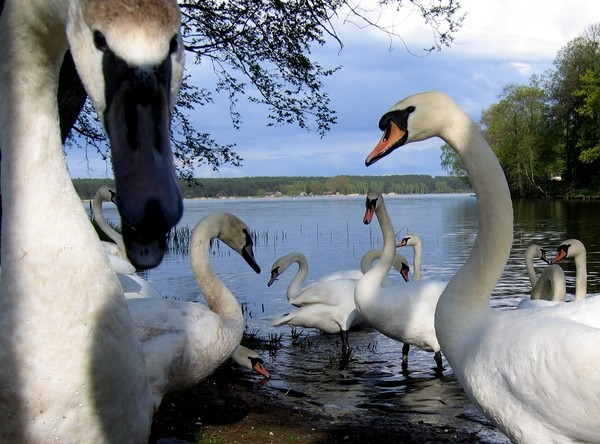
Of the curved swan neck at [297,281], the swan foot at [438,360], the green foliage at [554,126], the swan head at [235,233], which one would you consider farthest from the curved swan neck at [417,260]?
the green foliage at [554,126]

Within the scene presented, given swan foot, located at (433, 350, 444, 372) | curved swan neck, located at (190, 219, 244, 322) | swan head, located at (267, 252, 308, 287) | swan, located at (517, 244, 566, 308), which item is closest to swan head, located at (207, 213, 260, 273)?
curved swan neck, located at (190, 219, 244, 322)

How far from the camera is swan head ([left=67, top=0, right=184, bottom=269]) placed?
125 centimetres

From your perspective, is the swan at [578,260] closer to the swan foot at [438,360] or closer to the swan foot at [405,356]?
the swan foot at [438,360]

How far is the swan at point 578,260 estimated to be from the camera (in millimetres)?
9227

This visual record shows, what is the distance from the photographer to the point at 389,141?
4613 mm

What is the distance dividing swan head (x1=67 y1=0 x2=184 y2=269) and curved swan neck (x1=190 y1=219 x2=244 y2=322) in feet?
13.3

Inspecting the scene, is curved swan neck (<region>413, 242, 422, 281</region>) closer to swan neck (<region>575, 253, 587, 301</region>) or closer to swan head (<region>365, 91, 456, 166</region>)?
swan neck (<region>575, 253, 587, 301</region>)

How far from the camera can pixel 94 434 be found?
1.97 meters

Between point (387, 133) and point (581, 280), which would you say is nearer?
point (387, 133)

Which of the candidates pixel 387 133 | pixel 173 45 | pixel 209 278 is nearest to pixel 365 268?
pixel 209 278

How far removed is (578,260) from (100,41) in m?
9.50

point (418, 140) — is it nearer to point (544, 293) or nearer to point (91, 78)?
point (91, 78)

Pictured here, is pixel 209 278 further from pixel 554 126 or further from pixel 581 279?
pixel 554 126

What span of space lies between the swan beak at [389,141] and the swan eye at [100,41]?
3.40 metres
